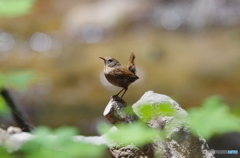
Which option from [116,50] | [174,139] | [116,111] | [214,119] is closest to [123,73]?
[116,111]

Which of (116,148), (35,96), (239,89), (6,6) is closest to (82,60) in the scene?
(35,96)

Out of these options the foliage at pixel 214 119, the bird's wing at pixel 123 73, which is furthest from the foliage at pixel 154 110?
the bird's wing at pixel 123 73

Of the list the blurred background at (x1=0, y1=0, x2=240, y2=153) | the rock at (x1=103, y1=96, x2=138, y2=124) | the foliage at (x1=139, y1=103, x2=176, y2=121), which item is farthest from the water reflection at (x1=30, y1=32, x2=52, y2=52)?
the foliage at (x1=139, y1=103, x2=176, y2=121)

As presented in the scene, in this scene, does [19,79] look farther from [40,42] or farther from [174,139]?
[40,42]

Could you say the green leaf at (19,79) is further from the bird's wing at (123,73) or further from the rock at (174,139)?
the bird's wing at (123,73)

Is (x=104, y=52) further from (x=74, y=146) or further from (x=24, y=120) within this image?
(x=74, y=146)
